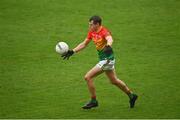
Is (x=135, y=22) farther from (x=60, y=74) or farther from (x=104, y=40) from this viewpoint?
(x=104, y=40)

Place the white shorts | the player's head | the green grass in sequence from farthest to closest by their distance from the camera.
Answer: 1. the green grass
2. the white shorts
3. the player's head

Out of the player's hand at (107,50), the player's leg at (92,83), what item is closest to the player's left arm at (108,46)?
the player's hand at (107,50)

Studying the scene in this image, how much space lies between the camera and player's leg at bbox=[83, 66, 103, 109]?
509 inches

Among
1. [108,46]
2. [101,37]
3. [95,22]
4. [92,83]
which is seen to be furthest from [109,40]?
[92,83]

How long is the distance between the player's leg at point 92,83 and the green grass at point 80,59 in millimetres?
207

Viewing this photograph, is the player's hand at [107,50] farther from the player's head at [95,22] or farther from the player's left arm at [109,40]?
the player's head at [95,22]

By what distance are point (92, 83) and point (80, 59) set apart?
13.3 ft

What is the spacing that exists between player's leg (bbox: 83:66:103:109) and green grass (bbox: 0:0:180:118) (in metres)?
0.21

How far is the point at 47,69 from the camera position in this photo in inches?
635

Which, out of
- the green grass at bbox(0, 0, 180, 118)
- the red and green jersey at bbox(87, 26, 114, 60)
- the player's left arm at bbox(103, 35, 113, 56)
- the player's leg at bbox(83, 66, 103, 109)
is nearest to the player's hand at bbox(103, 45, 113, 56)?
the player's left arm at bbox(103, 35, 113, 56)

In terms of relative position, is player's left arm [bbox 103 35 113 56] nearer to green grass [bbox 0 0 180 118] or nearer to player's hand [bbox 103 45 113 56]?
player's hand [bbox 103 45 113 56]

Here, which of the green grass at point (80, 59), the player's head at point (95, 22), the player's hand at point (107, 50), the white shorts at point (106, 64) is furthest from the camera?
the green grass at point (80, 59)

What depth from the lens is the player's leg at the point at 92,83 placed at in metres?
12.9

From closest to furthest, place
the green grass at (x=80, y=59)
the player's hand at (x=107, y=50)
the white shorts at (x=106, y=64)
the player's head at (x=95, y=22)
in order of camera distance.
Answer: the player's hand at (x=107, y=50)
the player's head at (x=95, y=22)
the white shorts at (x=106, y=64)
the green grass at (x=80, y=59)
